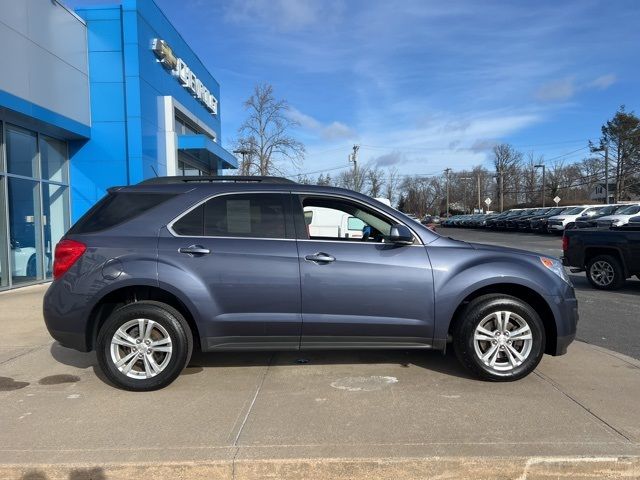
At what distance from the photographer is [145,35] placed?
14.3m

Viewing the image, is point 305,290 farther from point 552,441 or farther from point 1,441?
point 1,441

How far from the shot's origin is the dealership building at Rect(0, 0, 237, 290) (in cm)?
1105

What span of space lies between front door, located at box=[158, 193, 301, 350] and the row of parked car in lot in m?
23.2

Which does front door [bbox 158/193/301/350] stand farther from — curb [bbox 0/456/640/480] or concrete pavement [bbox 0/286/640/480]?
curb [bbox 0/456/640/480]

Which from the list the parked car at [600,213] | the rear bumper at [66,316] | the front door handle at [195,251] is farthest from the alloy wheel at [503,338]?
the parked car at [600,213]

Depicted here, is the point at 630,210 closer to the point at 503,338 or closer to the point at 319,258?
the point at 503,338

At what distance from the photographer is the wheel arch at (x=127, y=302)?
4.50 meters

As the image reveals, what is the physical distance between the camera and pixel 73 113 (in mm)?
12820

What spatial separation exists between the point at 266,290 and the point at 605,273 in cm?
884

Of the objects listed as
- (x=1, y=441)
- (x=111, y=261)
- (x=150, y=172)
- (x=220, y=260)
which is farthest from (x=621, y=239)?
(x=150, y=172)

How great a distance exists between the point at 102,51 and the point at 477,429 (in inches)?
544

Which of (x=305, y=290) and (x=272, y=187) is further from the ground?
(x=272, y=187)

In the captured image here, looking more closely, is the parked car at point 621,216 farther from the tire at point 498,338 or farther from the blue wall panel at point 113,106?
the tire at point 498,338

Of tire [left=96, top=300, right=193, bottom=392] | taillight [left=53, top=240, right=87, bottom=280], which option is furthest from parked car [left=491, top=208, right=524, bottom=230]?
taillight [left=53, top=240, right=87, bottom=280]
